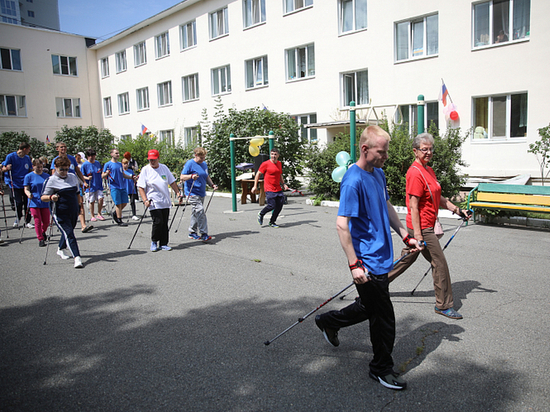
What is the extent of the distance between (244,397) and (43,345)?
2247 millimetres

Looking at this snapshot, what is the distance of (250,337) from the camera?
14.2ft

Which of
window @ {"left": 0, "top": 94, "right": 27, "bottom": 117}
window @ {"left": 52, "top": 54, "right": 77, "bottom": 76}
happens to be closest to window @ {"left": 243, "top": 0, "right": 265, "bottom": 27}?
window @ {"left": 52, "top": 54, "right": 77, "bottom": 76}

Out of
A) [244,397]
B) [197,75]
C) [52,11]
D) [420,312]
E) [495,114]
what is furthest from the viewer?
[52,11]

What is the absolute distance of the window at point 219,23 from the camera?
2612cm

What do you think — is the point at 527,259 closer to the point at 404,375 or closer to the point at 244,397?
the point at 404,375

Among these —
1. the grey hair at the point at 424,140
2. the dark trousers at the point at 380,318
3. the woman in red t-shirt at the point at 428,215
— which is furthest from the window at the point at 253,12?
the dark trousers at the point at 380,318

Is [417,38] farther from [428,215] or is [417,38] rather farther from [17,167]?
[428,215]

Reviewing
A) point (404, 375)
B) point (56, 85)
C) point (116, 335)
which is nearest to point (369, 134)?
point (404, 375)

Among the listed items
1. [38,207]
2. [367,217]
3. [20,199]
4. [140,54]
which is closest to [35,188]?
[38,207]

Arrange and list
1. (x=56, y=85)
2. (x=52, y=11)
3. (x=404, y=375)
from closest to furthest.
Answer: (x=404, y=375) → (x=56, y=85) → (x=52, y=11)

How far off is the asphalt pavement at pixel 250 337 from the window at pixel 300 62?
15947 mm

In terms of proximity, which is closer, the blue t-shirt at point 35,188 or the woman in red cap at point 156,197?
the woman in red cap at point 156,197

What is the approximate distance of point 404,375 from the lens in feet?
11.7

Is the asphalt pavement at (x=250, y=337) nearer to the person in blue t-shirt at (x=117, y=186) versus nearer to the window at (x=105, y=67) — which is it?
the person in blue t-shirt at (x=117, y=186)
